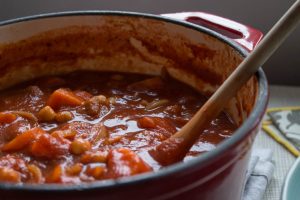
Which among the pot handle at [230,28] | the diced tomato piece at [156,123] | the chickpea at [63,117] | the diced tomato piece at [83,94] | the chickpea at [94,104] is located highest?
the pot handle at [230,28]

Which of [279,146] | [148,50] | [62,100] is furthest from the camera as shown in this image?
[279,146]

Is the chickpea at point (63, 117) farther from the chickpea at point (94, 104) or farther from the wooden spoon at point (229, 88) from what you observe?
the wooden spoon at point (229, 88)

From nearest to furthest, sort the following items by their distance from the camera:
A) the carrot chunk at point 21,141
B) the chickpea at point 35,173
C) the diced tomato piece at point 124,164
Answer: the diced tomato piece at point 124,164, the chickpea at point 35,173, the carrot chunk at point 21,141

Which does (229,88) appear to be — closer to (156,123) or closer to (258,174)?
(156,123)

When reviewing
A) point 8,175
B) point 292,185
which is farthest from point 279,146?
point 8,175

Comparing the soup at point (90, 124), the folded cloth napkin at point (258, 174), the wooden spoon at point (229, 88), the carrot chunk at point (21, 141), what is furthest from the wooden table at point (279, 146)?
the carrot chunk at point (21, 141)

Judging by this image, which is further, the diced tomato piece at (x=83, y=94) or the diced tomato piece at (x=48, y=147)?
the diced tomato piece at (x=83, y=94)
